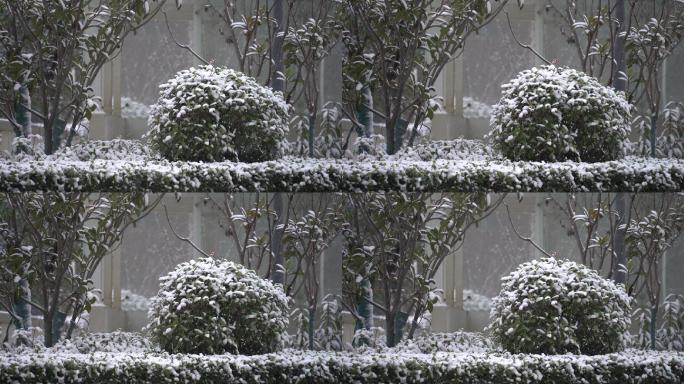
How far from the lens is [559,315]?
9164 mm

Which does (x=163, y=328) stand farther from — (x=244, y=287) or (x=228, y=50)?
(x=228, y=50)

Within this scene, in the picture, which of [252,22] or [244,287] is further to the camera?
[252,22]

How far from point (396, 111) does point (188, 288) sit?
7.83 ft

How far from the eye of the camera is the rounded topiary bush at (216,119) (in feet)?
30.6

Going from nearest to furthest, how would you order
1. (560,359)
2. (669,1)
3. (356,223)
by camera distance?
(560,359) < (356,223) < (669,1)

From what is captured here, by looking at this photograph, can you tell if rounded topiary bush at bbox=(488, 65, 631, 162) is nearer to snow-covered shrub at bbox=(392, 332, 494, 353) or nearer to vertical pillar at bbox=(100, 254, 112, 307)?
snow-covered shrub at bbox=(392, 332, 494, 353)

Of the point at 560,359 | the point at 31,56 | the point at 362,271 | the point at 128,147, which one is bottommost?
the point at 560,359

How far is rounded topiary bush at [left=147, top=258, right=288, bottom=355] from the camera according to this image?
354 inches

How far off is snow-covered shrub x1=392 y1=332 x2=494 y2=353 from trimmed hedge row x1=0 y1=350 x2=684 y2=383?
57cm

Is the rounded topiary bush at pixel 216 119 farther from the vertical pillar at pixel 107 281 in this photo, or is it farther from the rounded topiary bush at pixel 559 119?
the rounded topiary bush at pixel 559 119

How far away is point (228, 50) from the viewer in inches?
403

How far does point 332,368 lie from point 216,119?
2.21 metres

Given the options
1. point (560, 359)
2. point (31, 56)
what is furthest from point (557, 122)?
point (31, 56)

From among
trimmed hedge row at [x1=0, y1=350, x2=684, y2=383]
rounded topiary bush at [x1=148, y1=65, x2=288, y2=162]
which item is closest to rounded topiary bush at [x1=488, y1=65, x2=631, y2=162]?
trimmed hedge row at [x1=0, y1=350, x2=684, y2=383]
